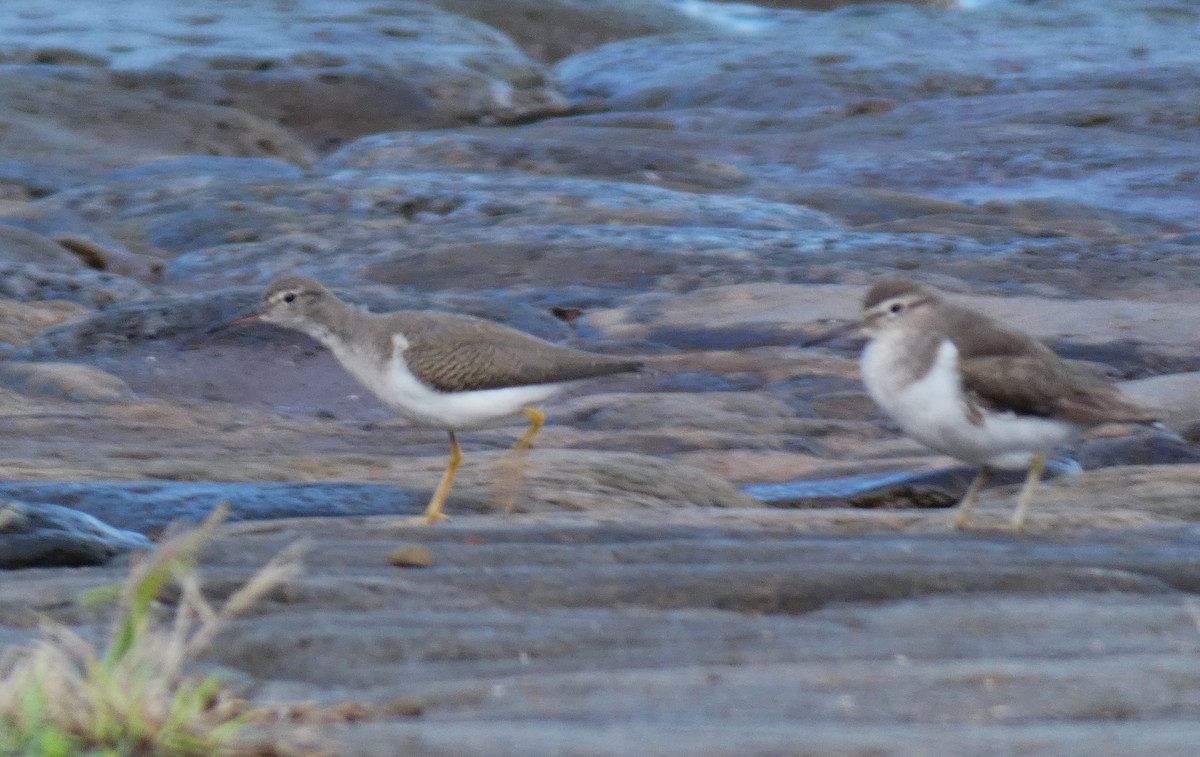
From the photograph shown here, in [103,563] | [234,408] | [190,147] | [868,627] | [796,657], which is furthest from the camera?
[190,147]

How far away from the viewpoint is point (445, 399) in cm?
624

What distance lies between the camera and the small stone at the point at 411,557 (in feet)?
13.9

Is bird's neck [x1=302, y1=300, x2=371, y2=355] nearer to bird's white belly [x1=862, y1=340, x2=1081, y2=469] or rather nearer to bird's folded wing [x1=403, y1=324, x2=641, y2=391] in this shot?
bird's folded wing [x1=403, y1=324, x2=641, y2=391]

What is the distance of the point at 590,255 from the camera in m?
13.2

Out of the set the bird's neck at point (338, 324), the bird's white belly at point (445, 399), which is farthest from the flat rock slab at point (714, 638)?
the bird's neck at point (338, 324)

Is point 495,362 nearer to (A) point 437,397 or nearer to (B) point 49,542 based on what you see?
(A) point 437,397

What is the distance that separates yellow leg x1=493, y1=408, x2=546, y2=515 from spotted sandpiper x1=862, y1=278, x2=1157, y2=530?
152 cm

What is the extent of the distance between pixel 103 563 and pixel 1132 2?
84.3 ft

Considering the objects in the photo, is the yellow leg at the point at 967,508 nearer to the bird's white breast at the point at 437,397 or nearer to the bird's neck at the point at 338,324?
the bird's white breast at the point at 437,397

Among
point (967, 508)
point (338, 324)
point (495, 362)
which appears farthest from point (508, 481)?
point (967, 508)

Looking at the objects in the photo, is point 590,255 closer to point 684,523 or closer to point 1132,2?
point 684,523

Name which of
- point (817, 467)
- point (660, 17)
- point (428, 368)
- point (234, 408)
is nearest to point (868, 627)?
point (428, 368)

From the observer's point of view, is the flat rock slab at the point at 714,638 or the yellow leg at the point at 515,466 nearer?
the flat rock slab at the point at 714,638

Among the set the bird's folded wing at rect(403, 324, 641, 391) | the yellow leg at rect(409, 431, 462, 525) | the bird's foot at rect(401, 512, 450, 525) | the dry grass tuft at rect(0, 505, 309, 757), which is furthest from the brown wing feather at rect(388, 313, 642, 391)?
the dry grass tuft at rect(0, 505, 309, 757)
